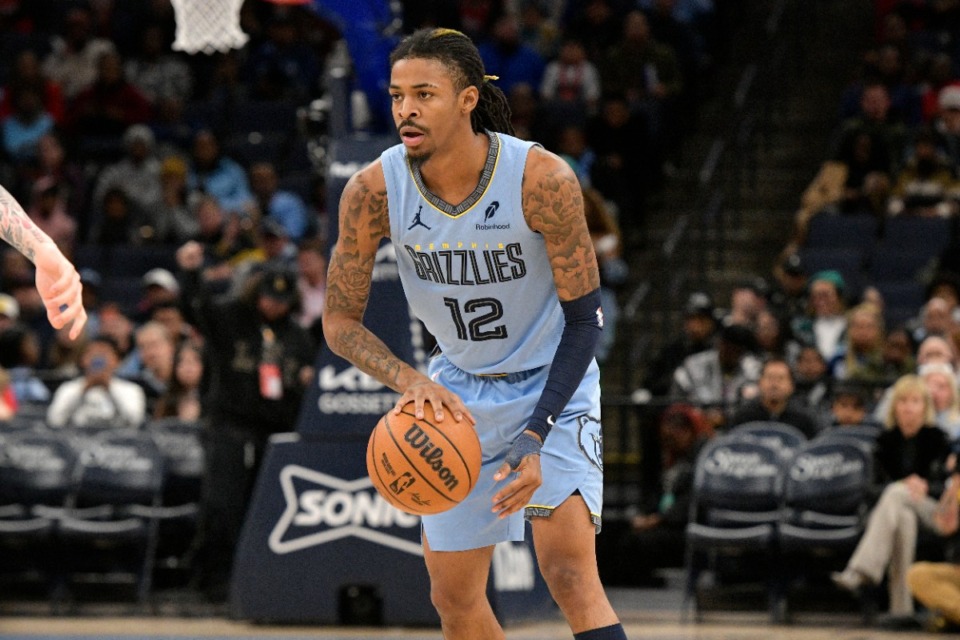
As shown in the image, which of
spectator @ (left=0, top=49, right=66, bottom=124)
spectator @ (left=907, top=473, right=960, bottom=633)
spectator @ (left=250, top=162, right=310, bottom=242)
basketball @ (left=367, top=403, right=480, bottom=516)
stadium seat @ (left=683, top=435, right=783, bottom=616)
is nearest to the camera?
basketball @ (left=367, top=403, right=480, bottom=516)

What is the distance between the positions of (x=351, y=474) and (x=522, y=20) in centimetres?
802

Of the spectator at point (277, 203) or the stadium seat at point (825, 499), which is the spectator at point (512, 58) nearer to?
the spectator at point (277, 203)

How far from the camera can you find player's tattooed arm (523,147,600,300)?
4.93 meters

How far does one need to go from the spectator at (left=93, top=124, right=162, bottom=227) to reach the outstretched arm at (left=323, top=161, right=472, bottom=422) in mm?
9961

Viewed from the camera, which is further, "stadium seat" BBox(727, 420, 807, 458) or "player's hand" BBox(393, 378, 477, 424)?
"stadium seat" BBox(727, 420, 807, 458)

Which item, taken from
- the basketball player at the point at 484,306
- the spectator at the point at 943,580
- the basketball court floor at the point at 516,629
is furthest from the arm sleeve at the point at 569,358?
the spectator at the point at 943,580

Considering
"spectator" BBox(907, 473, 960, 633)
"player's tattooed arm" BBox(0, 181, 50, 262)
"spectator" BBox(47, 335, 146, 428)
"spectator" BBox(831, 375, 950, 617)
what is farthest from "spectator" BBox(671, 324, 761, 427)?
"player's tattooed arm" BBox(0, 181, 50, 262)

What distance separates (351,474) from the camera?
9.32m

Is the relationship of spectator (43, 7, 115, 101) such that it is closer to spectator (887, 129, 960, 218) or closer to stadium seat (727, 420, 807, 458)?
spectator (887, 129, 960, 218)

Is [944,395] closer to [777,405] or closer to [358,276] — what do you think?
[777,405]

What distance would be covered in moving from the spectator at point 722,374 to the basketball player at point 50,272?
6.94 metres

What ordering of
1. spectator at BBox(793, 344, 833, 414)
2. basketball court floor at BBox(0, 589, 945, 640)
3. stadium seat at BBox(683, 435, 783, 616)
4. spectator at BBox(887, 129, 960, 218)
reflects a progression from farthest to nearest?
spectator at BBox(887, 129, 960, 218) → spectator at BBox(793, 344, 833, 414) → stadium seat at BBox(683, 435, 783, 616) → basketball court floor at BBox(0, 589, 945, 640)

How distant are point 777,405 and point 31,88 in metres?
8.81

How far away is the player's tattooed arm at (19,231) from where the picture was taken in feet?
15.2
